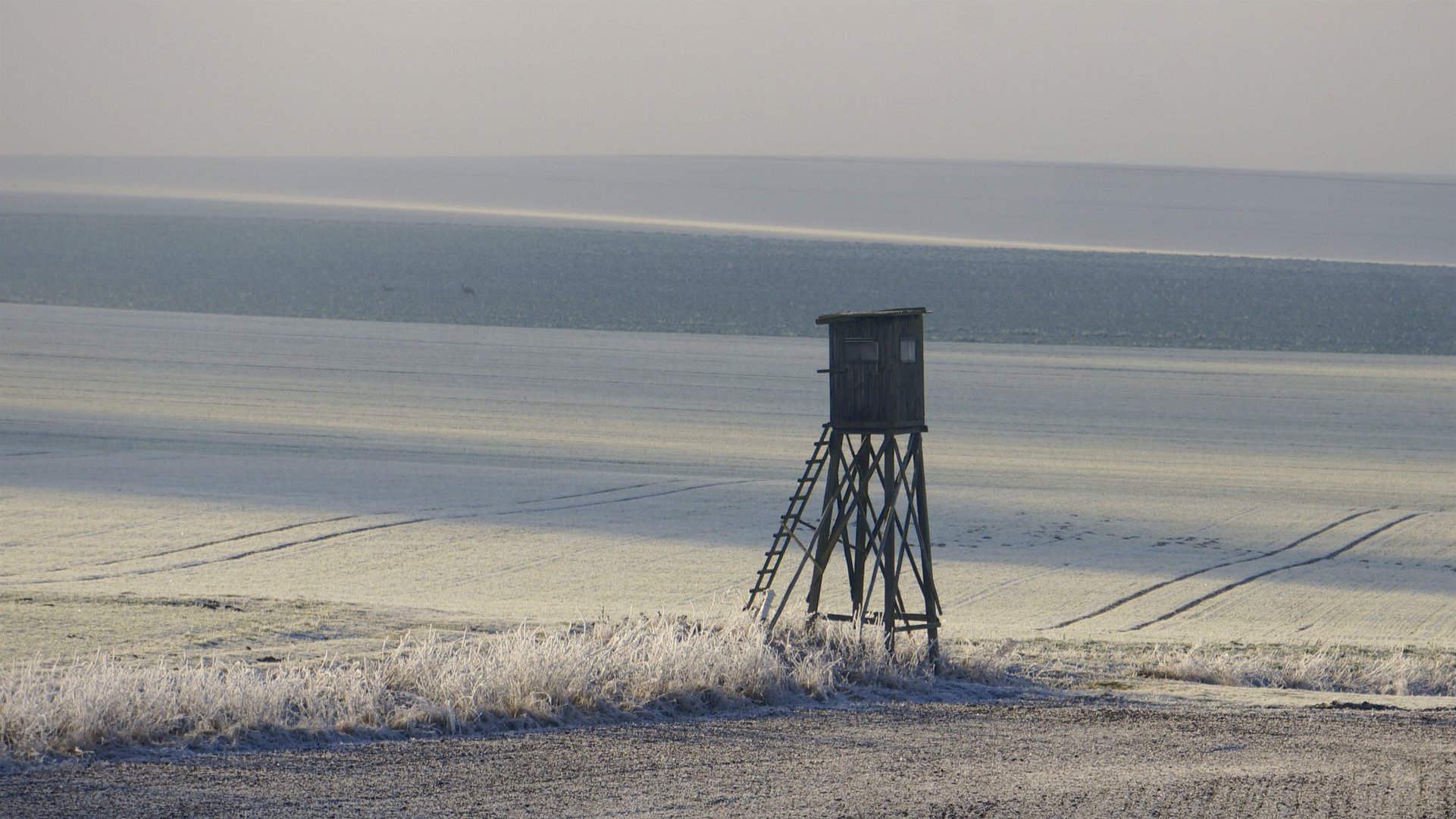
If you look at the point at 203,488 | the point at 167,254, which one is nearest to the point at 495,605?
the point at 203,488

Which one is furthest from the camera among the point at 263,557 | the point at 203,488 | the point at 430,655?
the point at 203,488

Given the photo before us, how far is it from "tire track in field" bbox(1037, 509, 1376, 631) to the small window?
3.60 m

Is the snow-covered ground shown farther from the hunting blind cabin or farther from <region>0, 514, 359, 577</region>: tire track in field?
the hunting blind cabin

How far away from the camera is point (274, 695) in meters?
9.98

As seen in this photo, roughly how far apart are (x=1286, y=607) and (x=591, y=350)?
33.9 metres

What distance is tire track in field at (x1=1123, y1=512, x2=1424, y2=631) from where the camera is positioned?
16.6 metres

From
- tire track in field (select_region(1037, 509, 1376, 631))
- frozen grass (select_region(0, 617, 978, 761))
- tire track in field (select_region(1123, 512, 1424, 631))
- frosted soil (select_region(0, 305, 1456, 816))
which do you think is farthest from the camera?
tire track in field (select_region(1123, 512, 1424, 631))

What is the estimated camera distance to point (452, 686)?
10.5 meters

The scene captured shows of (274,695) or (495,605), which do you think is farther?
(495,605)

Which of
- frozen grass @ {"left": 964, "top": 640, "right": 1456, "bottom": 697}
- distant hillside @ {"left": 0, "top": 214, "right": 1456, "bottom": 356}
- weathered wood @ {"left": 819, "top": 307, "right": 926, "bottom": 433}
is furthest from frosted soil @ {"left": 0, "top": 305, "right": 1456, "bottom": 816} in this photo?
distant hillside @ {"left": 0, "top": 214, "right": 1456, "bottom": 356}

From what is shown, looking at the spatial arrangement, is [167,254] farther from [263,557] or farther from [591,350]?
[263,557]

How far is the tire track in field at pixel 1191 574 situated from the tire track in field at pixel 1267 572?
0.48m

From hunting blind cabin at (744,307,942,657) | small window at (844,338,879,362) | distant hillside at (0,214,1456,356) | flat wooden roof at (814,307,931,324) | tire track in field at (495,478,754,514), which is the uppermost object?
distant hillside at (0,214,1456,356)

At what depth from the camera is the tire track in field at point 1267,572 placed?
1656 centimetres
